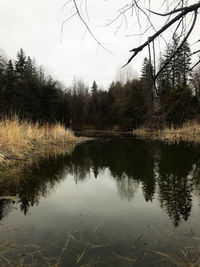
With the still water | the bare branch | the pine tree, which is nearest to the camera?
the bare branch

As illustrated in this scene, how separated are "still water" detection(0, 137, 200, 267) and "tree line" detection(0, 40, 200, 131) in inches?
43.2

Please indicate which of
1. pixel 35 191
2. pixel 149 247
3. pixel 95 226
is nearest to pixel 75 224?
pixel 95 226

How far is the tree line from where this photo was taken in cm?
106

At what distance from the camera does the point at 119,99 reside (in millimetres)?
23406

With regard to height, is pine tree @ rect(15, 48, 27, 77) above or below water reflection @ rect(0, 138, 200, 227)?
above

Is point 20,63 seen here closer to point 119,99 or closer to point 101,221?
point 119,99

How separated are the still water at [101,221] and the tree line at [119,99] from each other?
110 centimetres

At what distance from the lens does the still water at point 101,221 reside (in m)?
1.32

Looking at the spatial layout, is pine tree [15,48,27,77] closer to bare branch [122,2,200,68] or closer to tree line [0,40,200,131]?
tree line [0,40,200,131]

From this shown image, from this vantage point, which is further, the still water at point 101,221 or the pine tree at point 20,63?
the pine tree at point 20,63

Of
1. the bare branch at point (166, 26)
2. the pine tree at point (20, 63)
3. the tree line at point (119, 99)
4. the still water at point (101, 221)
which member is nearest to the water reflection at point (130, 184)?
the still water at point (101, 221)

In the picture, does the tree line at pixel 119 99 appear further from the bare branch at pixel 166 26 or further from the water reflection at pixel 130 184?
the water reflection at pixel 130 184

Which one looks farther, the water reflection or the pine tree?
the pine tree

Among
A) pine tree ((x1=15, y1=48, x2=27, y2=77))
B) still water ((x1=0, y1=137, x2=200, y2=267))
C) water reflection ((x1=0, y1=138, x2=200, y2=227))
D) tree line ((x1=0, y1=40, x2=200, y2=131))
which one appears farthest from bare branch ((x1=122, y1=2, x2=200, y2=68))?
pine tree ((x1=15, y1=48, x2=27, y2=77))
